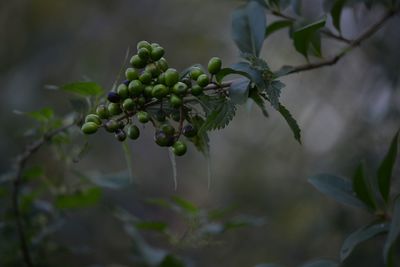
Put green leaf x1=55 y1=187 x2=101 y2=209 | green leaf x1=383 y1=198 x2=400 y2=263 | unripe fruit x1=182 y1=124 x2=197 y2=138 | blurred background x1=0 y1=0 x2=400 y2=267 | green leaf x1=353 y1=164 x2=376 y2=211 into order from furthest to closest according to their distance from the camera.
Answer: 1. blurred background x1=0 y1=0 x2=400 y2=267
2. green leaf x1=55 y1=187 x2=101 y2=209
3. green leaf x1=353 y1=164 x2=376 y2=211
4. unripe fruit x1=182 y1=124 x2=197 y2=138
5. green leaf x1=383 y1=198 x2=400 y2=263

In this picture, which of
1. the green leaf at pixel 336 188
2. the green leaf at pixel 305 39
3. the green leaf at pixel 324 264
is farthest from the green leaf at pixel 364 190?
the green leaf at pixel 305 39

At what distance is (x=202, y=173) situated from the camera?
12.7ft

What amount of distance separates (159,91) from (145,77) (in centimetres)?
4

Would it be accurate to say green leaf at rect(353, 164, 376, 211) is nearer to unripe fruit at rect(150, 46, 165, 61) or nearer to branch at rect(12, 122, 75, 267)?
unripe fruit at rect(150, 46, 165, 61)

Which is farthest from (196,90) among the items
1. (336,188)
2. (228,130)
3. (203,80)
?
(228,130)

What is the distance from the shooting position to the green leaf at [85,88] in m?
1.11

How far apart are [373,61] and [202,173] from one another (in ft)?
6.29

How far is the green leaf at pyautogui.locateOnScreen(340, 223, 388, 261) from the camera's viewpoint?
0.99 metres

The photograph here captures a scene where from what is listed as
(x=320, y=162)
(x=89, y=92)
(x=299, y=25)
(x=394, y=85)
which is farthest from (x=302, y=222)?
(x=89, y=92)

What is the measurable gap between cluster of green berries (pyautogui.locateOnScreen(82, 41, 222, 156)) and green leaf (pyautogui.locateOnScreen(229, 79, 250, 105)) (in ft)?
0.13

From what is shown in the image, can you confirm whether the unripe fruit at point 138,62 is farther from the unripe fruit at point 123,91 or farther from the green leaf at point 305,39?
the green leaf at point 305,39

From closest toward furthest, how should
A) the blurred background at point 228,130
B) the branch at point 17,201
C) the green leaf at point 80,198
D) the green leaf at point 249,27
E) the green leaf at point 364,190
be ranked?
the green leaf at point 364,190, the green leaf at point 249,27, the branch at point 17,201, the green leaf at point 80,198, the blurred background at point 228,130

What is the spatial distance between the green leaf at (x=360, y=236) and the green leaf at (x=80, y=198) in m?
0.76

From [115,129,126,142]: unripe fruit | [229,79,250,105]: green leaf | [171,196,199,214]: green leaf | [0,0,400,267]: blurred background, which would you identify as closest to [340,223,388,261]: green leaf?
[229,79,250,105]: green leaf
